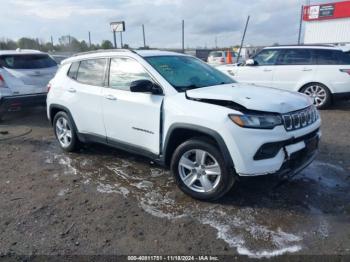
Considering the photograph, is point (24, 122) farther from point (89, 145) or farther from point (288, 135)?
point (288, 135)

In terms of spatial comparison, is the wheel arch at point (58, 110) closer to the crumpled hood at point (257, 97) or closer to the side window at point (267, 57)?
the crumpled hood at point (257, 97)

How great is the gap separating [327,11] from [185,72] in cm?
3153

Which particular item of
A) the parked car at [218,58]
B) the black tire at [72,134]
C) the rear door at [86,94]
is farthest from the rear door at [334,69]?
the parked car at [218,58]

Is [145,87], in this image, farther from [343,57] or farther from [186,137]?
[343,57]

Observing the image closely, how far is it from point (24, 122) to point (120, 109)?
195 inches

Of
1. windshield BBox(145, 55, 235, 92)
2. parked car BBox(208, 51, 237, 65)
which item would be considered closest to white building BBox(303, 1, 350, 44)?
parked car BBox(208, 51, 237, 65)

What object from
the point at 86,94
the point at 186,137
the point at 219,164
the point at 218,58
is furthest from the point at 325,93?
the point at 218,58

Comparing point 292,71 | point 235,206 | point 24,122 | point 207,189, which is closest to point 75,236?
point 207,189

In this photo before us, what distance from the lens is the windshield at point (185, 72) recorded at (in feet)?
13.9

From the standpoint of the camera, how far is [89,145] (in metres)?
6.19

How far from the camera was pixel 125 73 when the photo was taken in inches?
180

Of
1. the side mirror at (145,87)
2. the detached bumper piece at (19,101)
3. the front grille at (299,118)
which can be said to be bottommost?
the detached bumper piece at (19,101)

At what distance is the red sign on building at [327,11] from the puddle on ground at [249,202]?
3009 centimetres

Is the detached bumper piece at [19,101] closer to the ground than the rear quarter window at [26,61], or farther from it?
closer to the ground
